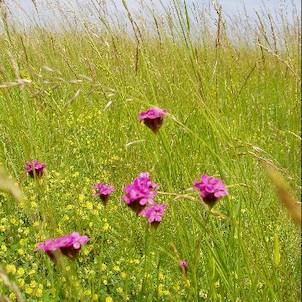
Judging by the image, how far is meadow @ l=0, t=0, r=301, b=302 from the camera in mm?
1264

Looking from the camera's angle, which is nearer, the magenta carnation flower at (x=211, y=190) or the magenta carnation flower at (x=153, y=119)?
the magenta carnation flower at (x=211, y=190)

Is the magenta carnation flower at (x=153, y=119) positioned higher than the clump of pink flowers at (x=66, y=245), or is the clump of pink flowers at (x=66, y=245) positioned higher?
the magenta carnation flower at (x=153, y=119)

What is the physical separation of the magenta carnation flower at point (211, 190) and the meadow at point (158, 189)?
28 millimetres

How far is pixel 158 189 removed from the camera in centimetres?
213

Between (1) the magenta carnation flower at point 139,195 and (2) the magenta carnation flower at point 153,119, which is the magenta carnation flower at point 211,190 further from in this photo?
(2) the magenta carnation flower at point 153,119

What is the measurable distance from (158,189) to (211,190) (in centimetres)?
105

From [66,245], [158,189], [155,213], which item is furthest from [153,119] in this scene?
[158,189]

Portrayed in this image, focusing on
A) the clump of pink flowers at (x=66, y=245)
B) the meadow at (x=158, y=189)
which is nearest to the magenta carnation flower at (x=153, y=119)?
the meadow at (x=158, y=189)

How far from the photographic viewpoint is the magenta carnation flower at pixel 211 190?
109 centimetres

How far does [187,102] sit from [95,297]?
1.78 meters

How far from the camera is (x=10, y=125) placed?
9.74 ft

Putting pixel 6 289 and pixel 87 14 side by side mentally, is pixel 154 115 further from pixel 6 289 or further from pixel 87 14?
pixel 87 14

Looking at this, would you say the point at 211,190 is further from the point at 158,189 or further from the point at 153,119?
the point at 158,189

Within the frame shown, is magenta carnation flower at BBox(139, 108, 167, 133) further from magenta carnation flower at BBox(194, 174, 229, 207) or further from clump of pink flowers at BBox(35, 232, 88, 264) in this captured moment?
clump of pink flowers at BBox(35, 232, 88, 264)
